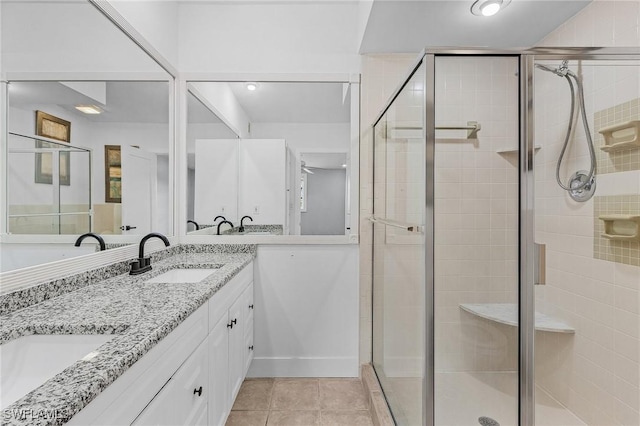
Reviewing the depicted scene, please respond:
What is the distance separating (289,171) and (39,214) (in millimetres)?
1492

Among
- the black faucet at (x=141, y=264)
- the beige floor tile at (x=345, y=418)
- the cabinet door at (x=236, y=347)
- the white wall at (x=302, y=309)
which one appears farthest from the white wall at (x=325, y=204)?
the beige floor tile at (x=345, y=418)

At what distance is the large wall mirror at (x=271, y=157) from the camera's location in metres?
2.40

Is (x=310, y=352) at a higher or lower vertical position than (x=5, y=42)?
lower

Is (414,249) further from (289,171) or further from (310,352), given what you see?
(310,352)

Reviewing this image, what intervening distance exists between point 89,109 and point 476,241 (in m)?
1.77

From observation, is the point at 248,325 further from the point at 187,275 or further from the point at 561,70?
the point at 561,70

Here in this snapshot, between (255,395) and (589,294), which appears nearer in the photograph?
(589,294)

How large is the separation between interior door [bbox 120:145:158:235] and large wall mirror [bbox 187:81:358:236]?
1.17 feet

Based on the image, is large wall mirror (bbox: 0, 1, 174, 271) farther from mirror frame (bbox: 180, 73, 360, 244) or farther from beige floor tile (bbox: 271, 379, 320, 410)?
beige floor tile (bbox: 271, 379, 320, 410)

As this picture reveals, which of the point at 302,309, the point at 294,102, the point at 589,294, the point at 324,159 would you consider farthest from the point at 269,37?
the point at 589,294

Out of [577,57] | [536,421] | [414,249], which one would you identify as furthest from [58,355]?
[577,57]

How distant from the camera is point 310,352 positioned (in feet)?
8.00

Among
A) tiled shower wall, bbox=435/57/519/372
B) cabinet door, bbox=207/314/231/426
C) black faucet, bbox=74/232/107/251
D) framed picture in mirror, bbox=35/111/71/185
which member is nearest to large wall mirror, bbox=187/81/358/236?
black faucet, bbox=74/232/107/251

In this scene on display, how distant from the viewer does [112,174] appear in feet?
5.37
